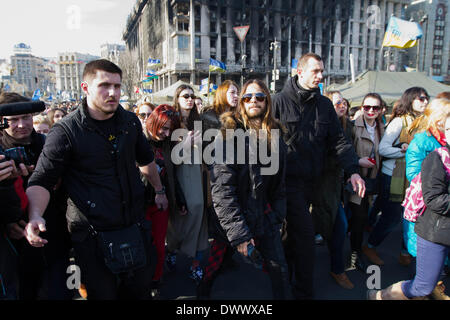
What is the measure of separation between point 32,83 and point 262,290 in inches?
6137

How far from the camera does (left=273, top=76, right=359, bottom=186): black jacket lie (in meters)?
2.97

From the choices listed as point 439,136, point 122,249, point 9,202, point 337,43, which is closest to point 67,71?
point 337,43

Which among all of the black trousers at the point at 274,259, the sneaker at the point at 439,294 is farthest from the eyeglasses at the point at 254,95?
the sneaker at the point at 439,294

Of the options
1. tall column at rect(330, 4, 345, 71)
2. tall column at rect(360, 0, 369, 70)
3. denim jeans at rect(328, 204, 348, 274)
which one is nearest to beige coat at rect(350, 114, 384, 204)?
denim jeans at rect(328, 204, 348, 274)

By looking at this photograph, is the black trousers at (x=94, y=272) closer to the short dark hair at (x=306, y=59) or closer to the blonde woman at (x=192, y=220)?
the blonde woman at (x=192, y=220)

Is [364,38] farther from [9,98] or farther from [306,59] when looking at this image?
[9,98]

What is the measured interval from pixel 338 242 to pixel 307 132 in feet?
4.33

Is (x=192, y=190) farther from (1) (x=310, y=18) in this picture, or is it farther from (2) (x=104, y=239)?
(1) (x=310, y=18)

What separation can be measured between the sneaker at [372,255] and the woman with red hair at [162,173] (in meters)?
2.49

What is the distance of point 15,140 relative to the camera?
259 centimetres

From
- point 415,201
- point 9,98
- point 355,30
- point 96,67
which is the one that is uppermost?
point 355,30

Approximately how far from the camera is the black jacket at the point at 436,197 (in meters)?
2.32

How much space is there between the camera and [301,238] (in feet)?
9.70
